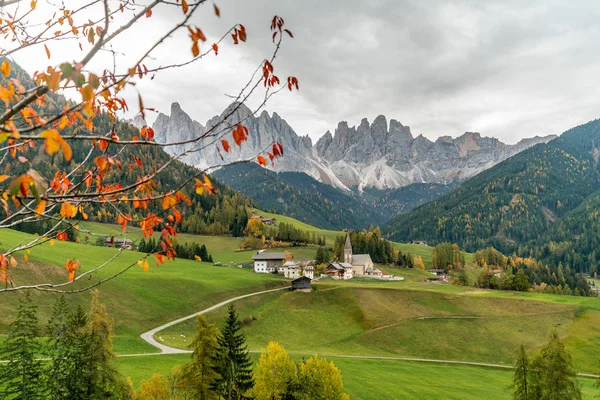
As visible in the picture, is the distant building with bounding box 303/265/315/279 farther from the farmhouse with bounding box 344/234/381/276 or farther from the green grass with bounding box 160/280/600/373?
the green grass with bounding box 160/280/600/373

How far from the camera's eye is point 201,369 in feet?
99.2

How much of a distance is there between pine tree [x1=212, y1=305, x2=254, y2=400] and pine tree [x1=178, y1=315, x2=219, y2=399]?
1.48 feet

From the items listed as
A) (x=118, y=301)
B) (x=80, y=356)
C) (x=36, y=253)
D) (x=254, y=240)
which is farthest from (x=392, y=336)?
(x=254, y=240)

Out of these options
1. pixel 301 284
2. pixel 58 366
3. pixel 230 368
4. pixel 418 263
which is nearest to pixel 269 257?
pixel 301 284

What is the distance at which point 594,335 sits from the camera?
69375 mm

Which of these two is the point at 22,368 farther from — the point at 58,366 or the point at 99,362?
the point at 99,362

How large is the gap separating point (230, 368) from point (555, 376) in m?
27.5

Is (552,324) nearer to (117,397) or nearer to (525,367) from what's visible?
(525,367)

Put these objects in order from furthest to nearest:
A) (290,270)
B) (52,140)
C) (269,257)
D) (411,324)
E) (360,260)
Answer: (360,260) → (269,257) → (290,270) → (411,324) → (52,140)

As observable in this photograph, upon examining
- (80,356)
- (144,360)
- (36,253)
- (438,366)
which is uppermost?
(36,253)

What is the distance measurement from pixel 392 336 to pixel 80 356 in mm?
54545

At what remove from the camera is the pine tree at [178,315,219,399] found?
97.7 feet

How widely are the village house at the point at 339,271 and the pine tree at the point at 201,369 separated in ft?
273

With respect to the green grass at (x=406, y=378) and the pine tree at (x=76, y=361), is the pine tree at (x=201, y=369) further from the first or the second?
the green grass at (x=406, y=378)
